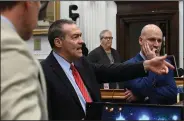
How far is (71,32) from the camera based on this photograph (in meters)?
2.66

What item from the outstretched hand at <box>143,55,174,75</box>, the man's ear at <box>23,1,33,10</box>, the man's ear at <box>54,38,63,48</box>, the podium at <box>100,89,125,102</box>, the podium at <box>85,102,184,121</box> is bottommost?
the podium at <box>100,89,125,102</box>

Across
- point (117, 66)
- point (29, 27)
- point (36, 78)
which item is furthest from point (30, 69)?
point (117, 66)

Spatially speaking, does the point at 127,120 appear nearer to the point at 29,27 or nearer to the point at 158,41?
the point at 29,27

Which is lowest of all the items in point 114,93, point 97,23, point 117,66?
point 114,93

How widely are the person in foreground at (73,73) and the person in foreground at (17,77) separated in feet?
3.79

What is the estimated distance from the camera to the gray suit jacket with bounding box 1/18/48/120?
869mm

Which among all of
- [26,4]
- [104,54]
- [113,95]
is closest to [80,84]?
[113,95]

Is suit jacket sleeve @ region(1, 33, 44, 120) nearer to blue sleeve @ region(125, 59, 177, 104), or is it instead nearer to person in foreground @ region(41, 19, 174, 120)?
person in foreground @ region(41, 19, 174, 120)

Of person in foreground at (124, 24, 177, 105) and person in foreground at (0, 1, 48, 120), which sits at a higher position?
person in foreground at (0, 1, 48, 120)

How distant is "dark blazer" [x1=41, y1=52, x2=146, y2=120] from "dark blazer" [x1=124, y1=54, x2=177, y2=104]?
233 millimetres

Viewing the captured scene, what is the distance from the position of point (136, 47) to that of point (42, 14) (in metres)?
6.49

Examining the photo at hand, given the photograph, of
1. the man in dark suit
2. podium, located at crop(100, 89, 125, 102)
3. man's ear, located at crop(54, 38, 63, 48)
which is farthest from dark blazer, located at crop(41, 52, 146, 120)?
the man in dark suit

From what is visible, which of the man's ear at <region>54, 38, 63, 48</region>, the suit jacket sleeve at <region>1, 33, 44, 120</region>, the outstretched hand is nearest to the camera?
the suit jacket sleeve at <region>1, 33, 44, 120</region>

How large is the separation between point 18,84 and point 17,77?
0.05ft
